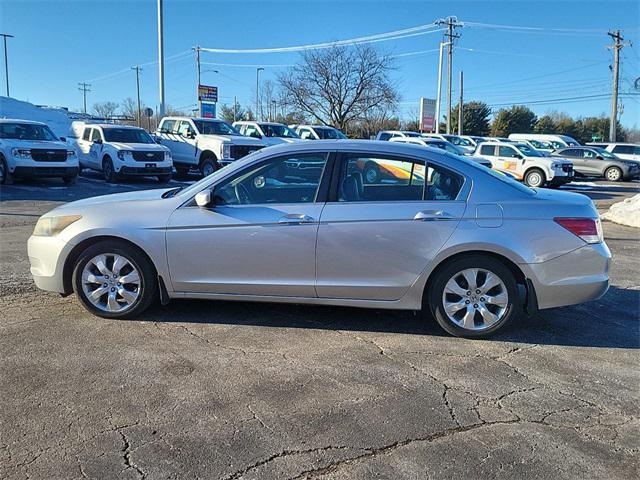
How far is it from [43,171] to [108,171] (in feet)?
7.31

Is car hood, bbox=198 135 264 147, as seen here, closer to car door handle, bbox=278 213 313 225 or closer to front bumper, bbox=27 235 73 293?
front bumper, bbox=27 235 73 293

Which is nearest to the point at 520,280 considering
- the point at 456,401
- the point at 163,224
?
the point at 456,401

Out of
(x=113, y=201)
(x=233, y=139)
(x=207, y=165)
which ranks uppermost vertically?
(x=233, y=139)

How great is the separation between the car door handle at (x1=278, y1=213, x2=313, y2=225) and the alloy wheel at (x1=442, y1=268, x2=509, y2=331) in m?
1.24

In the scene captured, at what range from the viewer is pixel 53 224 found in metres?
4.92

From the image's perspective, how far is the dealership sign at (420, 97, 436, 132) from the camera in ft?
148

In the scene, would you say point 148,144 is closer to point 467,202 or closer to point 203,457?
point 467,202

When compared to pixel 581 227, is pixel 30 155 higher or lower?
higher

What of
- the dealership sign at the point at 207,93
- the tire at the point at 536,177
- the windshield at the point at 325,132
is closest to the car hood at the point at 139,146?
the windshield at the point at 325,132

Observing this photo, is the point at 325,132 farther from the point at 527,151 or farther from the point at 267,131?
the point at 527,151

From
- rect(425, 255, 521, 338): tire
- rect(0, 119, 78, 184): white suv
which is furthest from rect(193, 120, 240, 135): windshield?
rect(425, 255, 521, 338): tire

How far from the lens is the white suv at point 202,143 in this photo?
17625 mm

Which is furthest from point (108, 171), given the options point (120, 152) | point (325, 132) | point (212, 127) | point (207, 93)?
point (207, 93)

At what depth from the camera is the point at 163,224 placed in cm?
470
